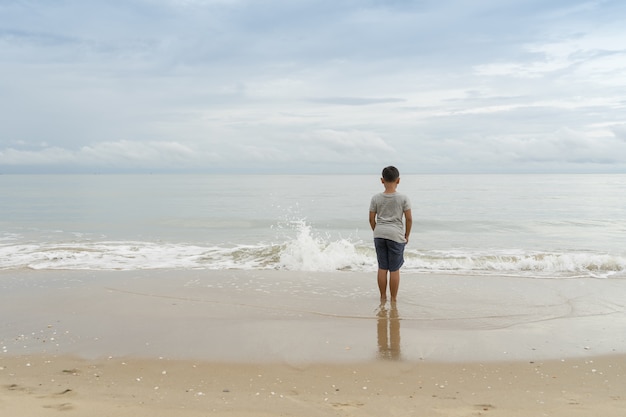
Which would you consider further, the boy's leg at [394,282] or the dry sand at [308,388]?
the boy's leg at [394,282]

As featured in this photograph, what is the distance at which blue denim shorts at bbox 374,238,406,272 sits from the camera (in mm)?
7391

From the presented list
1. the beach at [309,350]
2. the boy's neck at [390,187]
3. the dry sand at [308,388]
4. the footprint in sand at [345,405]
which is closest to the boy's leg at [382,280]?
the beach at [309,350]

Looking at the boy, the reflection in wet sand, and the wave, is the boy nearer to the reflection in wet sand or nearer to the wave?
the reflection in wet sand

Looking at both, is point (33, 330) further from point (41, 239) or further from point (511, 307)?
point (41, 239)

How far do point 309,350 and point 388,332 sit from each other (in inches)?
46.4

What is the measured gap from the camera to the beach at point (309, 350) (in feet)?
12.9

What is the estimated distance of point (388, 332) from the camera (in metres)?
5.97

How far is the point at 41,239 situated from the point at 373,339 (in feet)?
49.3

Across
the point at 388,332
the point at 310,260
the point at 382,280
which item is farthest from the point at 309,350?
the point at 310,260

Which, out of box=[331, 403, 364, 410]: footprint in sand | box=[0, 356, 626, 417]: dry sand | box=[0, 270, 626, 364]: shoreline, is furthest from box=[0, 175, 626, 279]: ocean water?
box=[331, 403, 364, 410]: footprint in sand

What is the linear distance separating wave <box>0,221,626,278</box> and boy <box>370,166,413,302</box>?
3.50 metres

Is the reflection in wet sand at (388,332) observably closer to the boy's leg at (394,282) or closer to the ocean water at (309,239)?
the boy's leg at (394,282)

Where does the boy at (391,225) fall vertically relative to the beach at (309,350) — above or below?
above

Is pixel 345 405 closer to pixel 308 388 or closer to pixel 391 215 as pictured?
pixel 308 388
